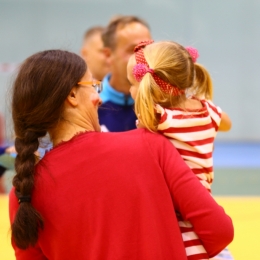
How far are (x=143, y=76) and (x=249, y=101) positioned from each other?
773cm

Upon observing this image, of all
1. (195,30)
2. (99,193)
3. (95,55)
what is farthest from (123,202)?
(195,30)

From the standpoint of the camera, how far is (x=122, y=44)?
3148 millimetres

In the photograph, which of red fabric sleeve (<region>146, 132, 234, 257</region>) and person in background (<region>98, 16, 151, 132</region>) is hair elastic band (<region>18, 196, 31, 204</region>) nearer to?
red fabric sleeve (<region>146, 132, 234, 257</region>)

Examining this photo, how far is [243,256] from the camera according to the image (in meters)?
2.22

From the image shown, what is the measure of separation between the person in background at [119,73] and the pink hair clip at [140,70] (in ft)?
4.38

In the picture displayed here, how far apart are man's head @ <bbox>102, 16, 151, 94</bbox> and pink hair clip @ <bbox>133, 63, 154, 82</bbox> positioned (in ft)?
4.89

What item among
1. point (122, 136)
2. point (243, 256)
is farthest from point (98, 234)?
point (243, 256)

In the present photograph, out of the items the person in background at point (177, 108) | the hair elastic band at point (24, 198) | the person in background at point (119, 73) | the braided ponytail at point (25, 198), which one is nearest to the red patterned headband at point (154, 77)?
the person in background at point (177, 108)

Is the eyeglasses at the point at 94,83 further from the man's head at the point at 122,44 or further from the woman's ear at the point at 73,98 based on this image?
the man's head at the point at 122,44

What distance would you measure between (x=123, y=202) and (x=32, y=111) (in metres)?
0.31

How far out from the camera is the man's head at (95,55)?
11.6ft

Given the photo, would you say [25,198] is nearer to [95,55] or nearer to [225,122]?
[225,122]

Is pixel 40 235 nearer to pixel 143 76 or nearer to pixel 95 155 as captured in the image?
pixel 95 155

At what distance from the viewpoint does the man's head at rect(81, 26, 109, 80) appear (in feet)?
11.6
